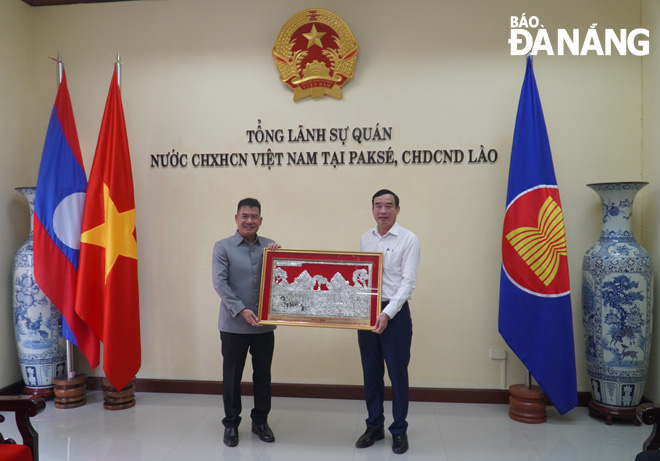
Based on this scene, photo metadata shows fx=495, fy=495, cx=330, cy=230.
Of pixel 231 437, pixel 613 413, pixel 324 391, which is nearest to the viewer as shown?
pixel 231 437

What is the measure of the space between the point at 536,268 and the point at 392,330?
46.0 inches

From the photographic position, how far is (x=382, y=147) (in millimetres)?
3793

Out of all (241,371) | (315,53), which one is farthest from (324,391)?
(315,53)

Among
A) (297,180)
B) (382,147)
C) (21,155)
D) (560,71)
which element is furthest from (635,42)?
(21,155)

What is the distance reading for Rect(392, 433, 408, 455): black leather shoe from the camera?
289cm

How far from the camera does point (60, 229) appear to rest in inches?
142

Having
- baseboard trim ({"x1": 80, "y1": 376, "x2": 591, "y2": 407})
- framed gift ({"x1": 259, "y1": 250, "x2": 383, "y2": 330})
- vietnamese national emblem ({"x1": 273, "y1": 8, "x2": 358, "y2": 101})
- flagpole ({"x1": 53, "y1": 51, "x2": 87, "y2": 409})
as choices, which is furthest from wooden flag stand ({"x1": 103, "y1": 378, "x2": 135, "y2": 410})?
vietnamese national emblem ({"x1": 273, "y1": 8, "x2": 358, "y2": 101})

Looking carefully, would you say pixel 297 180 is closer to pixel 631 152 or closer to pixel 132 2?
pixel 132 2

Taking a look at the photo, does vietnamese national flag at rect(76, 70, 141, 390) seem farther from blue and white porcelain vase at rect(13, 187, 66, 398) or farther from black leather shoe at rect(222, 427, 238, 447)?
black leather shoe at rect(222, 427, 238, 447)

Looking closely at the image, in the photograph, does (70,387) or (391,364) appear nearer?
(391,364)

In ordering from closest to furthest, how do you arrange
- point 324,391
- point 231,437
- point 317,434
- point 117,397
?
point 231,437 → point 317,434 → point 117,397 → point 324,391

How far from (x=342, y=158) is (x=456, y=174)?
0.87 metres

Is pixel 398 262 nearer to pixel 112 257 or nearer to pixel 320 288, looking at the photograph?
pixel 320 288

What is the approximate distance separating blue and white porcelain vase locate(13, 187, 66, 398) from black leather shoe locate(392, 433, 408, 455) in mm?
2618
